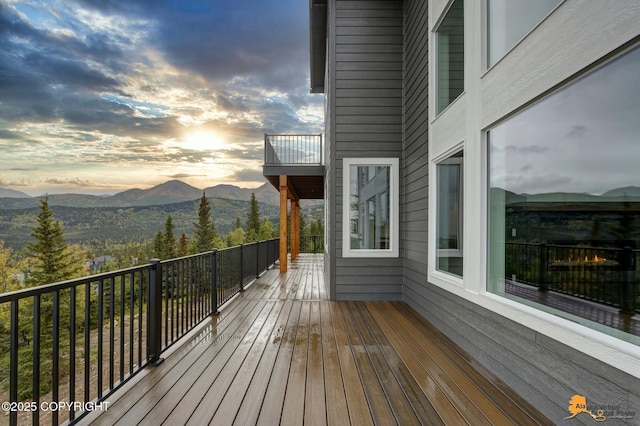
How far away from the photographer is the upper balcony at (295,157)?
27.9 feet

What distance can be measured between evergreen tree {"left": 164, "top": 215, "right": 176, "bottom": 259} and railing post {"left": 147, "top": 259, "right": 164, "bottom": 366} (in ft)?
107

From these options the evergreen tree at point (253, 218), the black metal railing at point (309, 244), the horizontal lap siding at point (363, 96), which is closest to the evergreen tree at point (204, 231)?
the evergreen tree at point (253, 218)

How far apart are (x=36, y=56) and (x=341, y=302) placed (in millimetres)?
32489

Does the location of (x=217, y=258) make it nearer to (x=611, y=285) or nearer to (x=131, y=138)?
(x=611, y=285)

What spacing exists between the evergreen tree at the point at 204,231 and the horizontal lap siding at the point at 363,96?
3127cm

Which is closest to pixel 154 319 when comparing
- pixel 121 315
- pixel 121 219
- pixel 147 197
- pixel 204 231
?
pixel 121 315

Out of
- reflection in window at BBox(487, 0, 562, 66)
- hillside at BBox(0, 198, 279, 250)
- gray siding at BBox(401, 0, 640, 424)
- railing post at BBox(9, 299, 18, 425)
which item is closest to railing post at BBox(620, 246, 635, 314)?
gray siding at BBox(401, 0, 640, 424)

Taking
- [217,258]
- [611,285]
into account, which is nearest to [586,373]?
[611,285]

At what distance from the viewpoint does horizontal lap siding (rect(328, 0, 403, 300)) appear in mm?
5125

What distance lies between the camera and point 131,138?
1185 inches

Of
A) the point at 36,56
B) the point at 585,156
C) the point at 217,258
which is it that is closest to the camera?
the point at 585,156

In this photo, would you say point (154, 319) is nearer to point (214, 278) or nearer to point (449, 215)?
point (214, 278)

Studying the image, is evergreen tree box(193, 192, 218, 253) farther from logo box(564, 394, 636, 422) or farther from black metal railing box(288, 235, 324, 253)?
logo box(564, 394, 636, 422)

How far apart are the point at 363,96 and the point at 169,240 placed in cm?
3330
